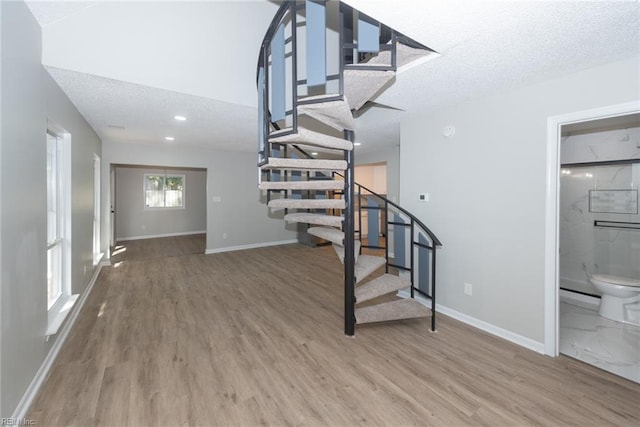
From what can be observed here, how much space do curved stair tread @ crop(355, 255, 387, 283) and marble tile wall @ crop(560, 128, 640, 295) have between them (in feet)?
9.23

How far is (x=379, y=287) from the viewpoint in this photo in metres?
2.89

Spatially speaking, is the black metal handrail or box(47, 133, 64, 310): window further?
box(47, 133, 64, 310): window

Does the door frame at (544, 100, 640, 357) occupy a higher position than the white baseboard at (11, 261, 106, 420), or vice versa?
the door frame at (544, 100, 640, 357)

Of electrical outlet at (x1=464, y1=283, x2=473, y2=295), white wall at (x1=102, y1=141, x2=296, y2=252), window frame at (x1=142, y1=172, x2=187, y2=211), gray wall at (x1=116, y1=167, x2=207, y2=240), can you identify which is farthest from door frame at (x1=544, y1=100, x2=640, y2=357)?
window frame at (x1=142, y1=172, x2=187, y2=211)

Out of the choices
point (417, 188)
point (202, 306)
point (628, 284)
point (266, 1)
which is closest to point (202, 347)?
point (202, 306)

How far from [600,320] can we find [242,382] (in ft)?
12.2

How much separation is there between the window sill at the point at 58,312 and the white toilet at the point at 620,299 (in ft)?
17.4

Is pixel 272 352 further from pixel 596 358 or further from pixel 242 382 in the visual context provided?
pixel 596 358

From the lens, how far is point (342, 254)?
9.31ft

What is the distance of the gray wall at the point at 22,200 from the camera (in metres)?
1.52

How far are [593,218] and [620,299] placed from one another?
1.20m

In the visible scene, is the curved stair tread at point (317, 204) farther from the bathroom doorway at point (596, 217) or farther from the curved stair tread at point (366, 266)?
the bathroom doorway at point (596, 217)

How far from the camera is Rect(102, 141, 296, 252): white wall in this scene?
224 inches

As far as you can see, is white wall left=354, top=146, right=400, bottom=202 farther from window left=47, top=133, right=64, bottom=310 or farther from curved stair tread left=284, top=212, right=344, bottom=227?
window left=47, top=133, right=64, bottom=310
